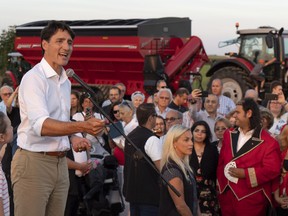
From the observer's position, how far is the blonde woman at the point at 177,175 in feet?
20.0

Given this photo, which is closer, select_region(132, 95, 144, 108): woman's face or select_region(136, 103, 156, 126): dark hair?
select_region(136, 103, 156, 126): dark hair

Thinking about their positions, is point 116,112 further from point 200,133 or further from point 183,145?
point 183,145

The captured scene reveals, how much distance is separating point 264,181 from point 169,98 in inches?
160

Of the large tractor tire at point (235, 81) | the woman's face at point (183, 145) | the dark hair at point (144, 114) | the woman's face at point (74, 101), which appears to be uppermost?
the dark hair at point (144, 114)

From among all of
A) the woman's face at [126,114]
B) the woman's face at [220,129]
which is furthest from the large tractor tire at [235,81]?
the woman's face at [220,129]

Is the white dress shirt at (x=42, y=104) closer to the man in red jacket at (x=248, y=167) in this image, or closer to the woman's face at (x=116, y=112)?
the man in red jacket at (x=248, y=167)

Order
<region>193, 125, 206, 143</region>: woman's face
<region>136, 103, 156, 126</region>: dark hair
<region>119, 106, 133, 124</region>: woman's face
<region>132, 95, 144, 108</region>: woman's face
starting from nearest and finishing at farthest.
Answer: <region>136, 103, 156, 126</region>: dark hair < <region>193, 125, 206, 143</region>: woman's face < <region>119, 106, 133, 124</region>: woman's face < <region>132, 95, 144, 108</region>: woman's face

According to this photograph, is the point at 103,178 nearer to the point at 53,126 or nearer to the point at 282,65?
the point at 53,126

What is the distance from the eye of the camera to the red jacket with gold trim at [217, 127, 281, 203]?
7.34 meters

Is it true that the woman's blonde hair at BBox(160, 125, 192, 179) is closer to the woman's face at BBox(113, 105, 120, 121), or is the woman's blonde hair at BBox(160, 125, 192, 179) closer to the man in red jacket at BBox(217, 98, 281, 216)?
the man in red jacket at BBox(217, 98, 281, 216)

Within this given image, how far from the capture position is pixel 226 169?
759 cm

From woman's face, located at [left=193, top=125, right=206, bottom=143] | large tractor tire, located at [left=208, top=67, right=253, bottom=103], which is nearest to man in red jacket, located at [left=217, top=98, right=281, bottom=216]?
woman's face, located at [left=193, top=125, right=206, bottom=143]

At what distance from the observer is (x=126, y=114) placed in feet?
34.2

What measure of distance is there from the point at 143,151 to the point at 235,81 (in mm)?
12433
